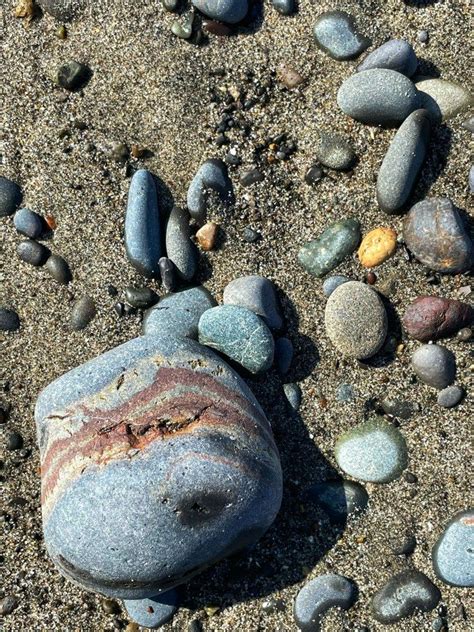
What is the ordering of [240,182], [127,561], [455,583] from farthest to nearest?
1. [240,182]
2. [455,583]
3. [127,561]

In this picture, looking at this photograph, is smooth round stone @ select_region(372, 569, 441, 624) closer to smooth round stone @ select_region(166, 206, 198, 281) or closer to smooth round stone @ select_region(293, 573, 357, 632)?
smooth round stone @ select_region(293, 573, 357, 632)

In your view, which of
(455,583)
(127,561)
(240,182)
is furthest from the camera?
(240,182)

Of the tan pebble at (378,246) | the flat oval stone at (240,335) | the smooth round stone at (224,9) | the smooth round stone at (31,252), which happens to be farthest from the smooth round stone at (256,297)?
the smooth round stone at (224,9)

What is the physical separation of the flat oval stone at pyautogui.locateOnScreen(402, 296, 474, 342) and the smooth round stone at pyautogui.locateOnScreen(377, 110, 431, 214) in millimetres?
451

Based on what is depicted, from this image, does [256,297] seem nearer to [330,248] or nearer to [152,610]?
[330,248]

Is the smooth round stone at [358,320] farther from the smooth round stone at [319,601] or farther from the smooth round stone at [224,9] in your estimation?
the smooth round stone at [224,9]

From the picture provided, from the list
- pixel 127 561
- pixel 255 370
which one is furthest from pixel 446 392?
pixel 127 561

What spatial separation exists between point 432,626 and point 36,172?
2.64 m

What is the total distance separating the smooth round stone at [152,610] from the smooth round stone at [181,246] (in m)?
1.39

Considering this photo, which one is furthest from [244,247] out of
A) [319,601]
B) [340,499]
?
[319,601]

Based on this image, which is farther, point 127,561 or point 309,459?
point 309,459

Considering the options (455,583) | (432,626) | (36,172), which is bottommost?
(432,626)

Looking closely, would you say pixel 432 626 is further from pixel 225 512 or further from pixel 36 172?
pixel 36 172

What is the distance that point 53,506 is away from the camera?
2.50 meters
